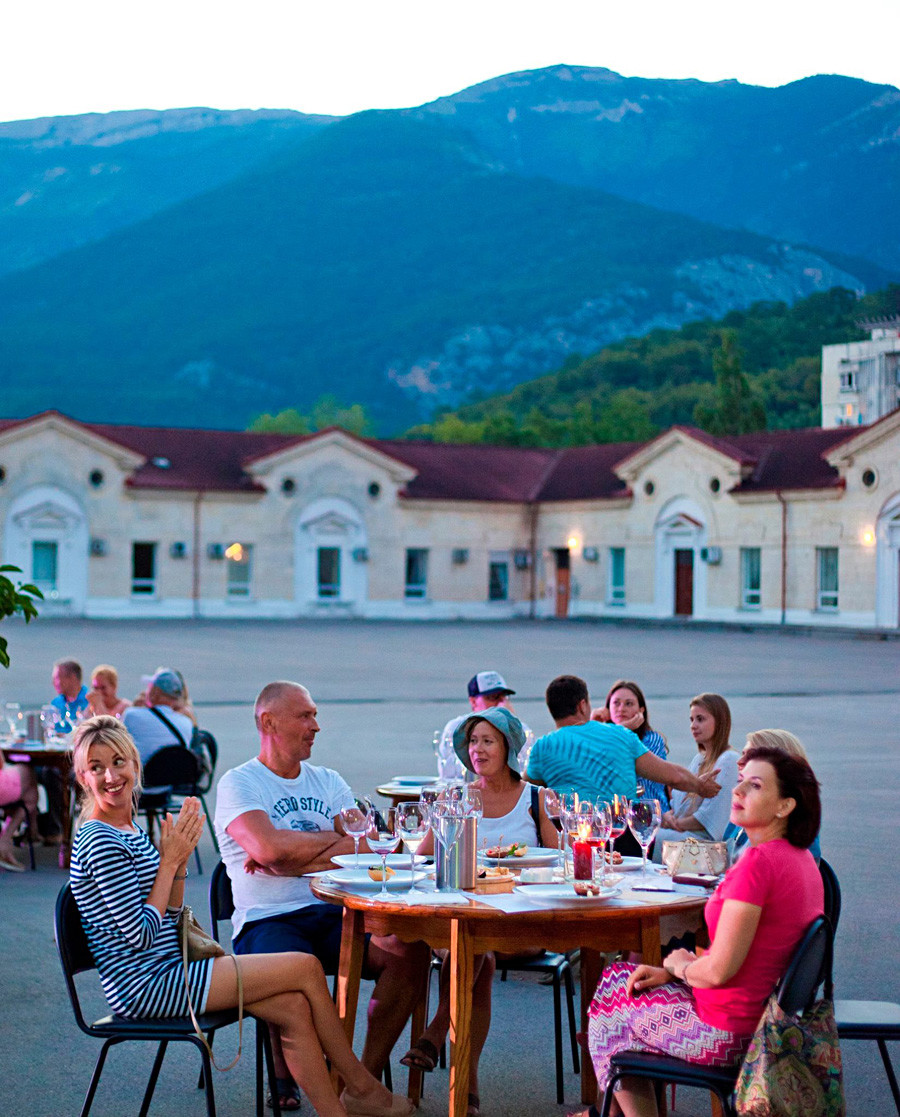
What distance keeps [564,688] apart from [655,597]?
45.5 metres

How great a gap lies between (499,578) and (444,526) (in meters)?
3.40

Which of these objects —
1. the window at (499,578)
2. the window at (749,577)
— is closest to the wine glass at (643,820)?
the window at (749,577)

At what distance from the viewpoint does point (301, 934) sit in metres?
5.65

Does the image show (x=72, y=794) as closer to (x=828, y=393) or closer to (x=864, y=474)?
(x=864, y=474)

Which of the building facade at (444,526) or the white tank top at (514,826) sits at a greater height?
the building facade at (444,526)

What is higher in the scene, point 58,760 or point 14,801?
point 58,760

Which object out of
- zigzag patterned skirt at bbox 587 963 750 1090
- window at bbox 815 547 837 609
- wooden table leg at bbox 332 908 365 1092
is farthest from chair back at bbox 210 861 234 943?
window at bbox 815 547 837 609

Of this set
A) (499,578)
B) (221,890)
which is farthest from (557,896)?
(499,578)

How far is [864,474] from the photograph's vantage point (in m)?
45.4

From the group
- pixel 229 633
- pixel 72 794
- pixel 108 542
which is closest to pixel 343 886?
pixel 72 794

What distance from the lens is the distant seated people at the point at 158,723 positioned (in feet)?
34.0

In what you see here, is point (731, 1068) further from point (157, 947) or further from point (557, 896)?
point (157, 947)

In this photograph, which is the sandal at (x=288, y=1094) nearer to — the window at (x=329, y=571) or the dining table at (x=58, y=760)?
the dining table at (x=58, y=760)

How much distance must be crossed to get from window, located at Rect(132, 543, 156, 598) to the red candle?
156 feet
